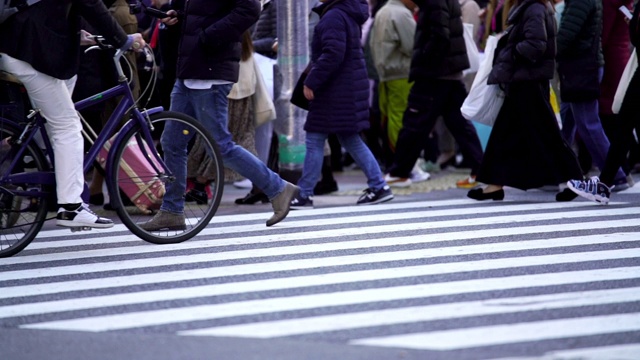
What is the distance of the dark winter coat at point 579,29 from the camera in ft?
35.6

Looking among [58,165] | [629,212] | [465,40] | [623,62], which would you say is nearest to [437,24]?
[465,40]

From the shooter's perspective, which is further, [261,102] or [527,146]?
[261,102]

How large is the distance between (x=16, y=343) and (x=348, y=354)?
1.53 metres

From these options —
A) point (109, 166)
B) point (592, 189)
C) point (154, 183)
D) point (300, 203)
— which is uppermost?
point (109, 166)

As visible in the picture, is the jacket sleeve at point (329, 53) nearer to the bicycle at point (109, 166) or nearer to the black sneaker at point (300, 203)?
the black sneaker at point (300, 203)

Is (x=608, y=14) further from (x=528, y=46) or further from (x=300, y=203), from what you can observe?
(x=300, y=203)

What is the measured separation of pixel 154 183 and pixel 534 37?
3416mm

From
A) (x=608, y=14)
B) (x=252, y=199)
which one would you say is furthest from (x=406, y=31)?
(x=252, y=199)

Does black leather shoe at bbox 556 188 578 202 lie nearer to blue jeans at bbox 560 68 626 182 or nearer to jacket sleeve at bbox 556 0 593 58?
blue jeans at bbox 560 68 626 182

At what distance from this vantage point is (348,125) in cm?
1030

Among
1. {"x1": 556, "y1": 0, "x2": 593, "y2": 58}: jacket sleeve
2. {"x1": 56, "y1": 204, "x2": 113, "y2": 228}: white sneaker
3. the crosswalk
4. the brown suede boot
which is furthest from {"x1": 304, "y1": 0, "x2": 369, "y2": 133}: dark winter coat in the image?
{"x1": 56, "y1": 204, "x2": 113, "y2": 228}: white sneaker

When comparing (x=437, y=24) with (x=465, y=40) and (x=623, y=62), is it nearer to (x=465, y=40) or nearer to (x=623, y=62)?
(x=465, y=40)

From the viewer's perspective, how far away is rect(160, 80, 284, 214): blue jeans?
8477mm

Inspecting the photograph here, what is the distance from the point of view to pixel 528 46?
9.97m
